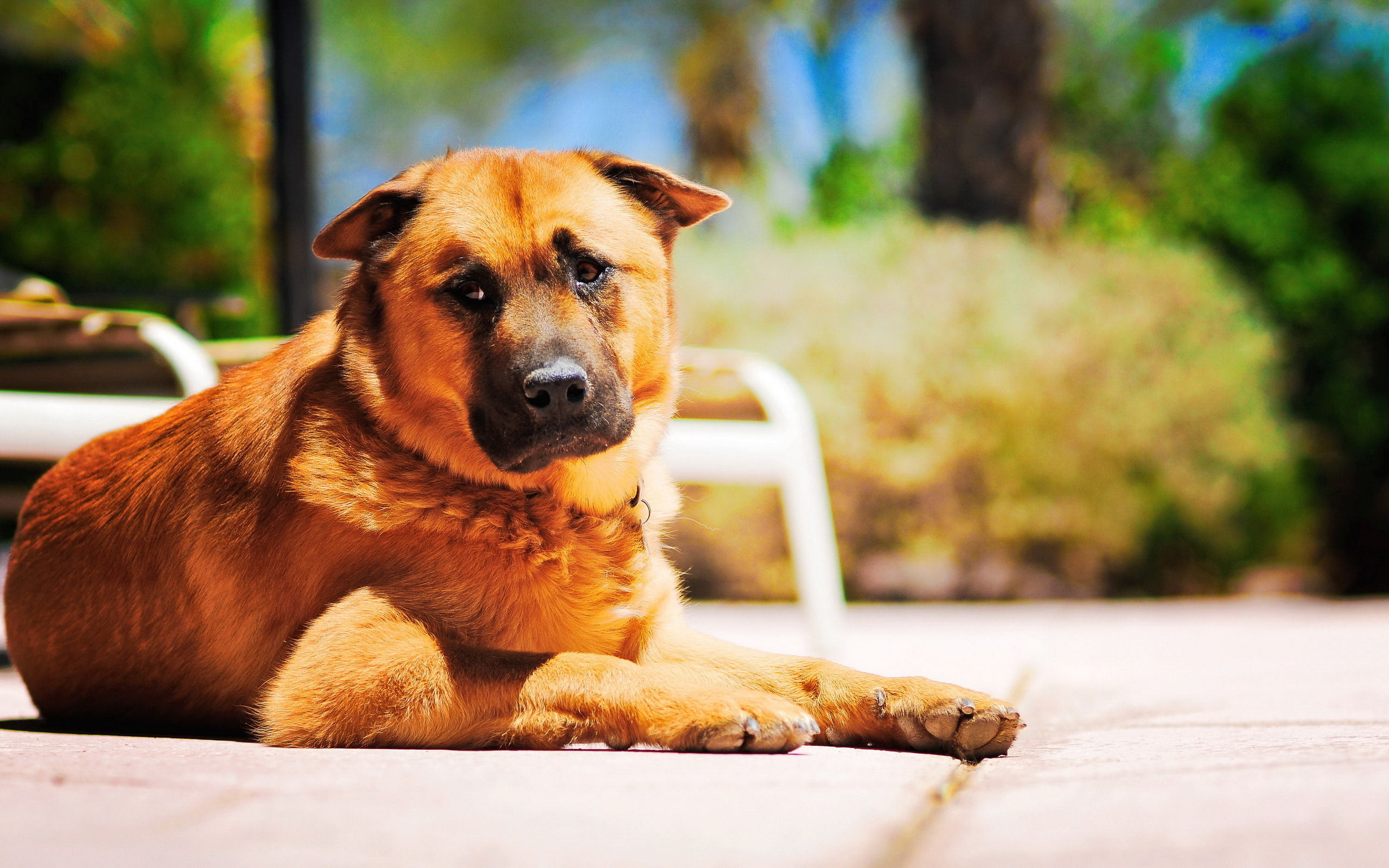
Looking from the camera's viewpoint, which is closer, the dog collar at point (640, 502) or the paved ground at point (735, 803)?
the paved ground at point (735, 803)

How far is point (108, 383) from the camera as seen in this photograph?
4543 millimetres

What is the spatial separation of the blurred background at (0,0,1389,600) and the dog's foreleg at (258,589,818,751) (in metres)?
2.38

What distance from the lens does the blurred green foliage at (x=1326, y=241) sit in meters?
9.48

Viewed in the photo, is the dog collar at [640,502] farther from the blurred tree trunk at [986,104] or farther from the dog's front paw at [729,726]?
the blurred tree trunk at [986,104]

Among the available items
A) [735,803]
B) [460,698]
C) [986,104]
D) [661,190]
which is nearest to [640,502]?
[460,698]

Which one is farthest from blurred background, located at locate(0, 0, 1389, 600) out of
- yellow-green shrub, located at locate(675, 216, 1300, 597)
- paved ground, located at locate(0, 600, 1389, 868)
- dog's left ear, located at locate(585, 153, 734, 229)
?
paved ground, located at locate(0, 600, 1389, 868)

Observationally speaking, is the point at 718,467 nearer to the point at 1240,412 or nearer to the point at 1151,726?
the point at 1151,726

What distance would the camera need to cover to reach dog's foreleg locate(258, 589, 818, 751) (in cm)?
214

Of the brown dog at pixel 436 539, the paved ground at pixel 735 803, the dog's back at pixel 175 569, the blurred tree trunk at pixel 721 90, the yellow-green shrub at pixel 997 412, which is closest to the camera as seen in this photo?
the paved ground at pixel 735 803

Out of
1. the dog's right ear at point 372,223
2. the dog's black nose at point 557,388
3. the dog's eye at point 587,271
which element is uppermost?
the dog's right ear at point 372,223

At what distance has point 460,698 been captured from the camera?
86.0 inches

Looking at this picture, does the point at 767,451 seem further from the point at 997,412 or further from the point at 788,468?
the point at 997,412

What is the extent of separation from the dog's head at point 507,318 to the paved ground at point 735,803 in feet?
2.13

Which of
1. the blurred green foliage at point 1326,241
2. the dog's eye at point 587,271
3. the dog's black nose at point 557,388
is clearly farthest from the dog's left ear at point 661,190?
the blurred green foliage at point 1326,241
